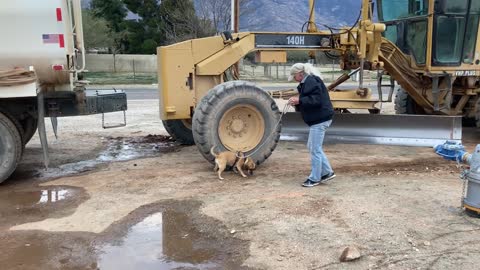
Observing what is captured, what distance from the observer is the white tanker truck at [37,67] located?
654 cm

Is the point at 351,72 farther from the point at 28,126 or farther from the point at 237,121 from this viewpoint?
the point at 28,126

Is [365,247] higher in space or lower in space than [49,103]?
lower

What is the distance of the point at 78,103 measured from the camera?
→ 286 inches

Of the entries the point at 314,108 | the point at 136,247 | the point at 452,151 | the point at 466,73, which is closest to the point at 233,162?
the point at 314,108

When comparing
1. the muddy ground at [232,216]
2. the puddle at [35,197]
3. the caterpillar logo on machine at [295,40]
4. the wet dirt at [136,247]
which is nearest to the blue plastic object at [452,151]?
A: the muddy ground at [232,216]

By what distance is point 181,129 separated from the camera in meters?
9.23

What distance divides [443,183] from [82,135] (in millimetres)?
7265

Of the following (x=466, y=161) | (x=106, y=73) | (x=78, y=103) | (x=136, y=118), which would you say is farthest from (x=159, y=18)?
(x=466, y=161)

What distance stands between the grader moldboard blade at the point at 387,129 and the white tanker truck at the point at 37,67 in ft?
12.5

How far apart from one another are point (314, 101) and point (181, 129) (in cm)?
352

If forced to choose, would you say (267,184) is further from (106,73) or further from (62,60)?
(106,73)

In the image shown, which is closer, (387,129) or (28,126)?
(28,126)

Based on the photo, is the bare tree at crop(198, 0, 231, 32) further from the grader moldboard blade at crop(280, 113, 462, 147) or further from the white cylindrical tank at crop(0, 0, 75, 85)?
the white cylindrical tank at crop(0, 0, 75, 85)

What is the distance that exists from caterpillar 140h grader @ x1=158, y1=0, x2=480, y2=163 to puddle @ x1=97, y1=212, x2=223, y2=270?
2.06m
